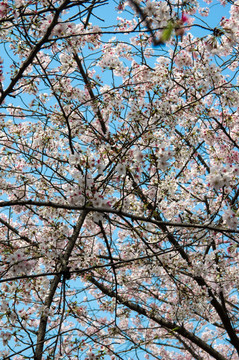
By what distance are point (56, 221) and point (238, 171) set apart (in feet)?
8.56

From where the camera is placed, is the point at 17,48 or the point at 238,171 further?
the point at 17,48

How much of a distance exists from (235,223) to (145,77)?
12.6 ft

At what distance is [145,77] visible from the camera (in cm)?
625

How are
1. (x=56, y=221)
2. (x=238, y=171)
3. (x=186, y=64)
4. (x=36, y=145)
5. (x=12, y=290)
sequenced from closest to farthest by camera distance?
(x=238, y=171)
(x=12, y=290)
(x=56, y=221)
(x=36, y=145)
(x=186, y=64)

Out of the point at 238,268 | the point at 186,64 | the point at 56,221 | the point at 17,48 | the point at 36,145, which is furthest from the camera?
the point at 186,64

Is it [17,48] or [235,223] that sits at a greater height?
[17,48]

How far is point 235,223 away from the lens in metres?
3.15

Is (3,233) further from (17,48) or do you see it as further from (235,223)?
(235,223)

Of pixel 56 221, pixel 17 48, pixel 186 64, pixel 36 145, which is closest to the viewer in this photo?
pixel 17 48

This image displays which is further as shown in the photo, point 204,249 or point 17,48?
point 204,249

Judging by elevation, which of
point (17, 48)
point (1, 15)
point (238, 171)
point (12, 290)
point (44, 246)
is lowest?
point (238, 171)

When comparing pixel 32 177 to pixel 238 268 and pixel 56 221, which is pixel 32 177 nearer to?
pixel 56 221

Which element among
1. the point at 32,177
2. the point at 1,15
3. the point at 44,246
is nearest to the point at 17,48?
the point at 1,15

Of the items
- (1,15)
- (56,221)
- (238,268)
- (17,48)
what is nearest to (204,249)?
(238,268)
